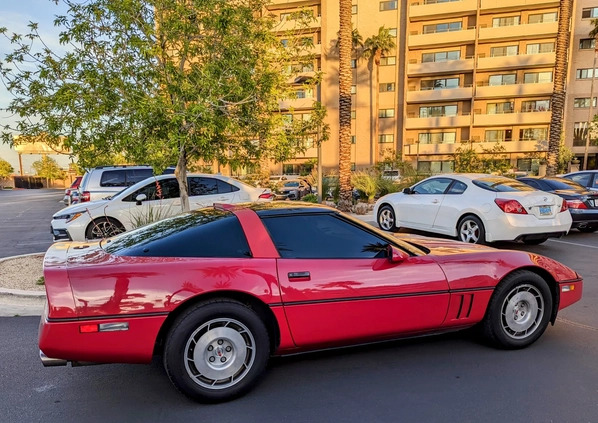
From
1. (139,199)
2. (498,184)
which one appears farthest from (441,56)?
(139,199)

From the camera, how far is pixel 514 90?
131 feet

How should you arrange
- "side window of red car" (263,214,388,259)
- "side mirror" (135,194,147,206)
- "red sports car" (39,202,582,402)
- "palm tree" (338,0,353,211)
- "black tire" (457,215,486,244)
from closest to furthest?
"red sports car" (39,202,582,402) → "side window of red car" (263,214,388,259) → "black tire" (457,215,486,244) → "side mirror" (135,194,147,206) → "palm tree" (338,0,353,211)

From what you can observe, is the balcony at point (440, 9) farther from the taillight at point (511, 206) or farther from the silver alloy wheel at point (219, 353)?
the silver alloy wheel at point (219, 353)

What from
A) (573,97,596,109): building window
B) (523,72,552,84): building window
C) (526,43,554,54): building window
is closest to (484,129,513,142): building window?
(523,72,552,84): building window

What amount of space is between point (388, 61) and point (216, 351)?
4536 cm

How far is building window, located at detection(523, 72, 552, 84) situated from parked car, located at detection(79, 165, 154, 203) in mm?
42367

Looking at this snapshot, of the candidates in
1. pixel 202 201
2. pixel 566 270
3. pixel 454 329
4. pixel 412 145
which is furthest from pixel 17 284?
pixel 412 145

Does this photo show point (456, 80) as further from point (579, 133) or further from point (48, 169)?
point (48, 169)

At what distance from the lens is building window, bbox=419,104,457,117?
140ft

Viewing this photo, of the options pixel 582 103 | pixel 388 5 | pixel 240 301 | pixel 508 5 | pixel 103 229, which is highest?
pixel 388 5

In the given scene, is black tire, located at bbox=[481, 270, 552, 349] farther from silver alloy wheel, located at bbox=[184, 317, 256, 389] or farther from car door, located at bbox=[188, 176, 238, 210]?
car door, located at bbox=[188, 176, 238, 210]

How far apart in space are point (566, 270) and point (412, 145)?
41.5 metres

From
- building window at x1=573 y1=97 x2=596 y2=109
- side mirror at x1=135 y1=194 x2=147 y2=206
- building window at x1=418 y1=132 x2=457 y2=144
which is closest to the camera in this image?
side mirror at x1=135 y1=194 x2=147 y2=206

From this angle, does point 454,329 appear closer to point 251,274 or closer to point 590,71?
point 251,274
